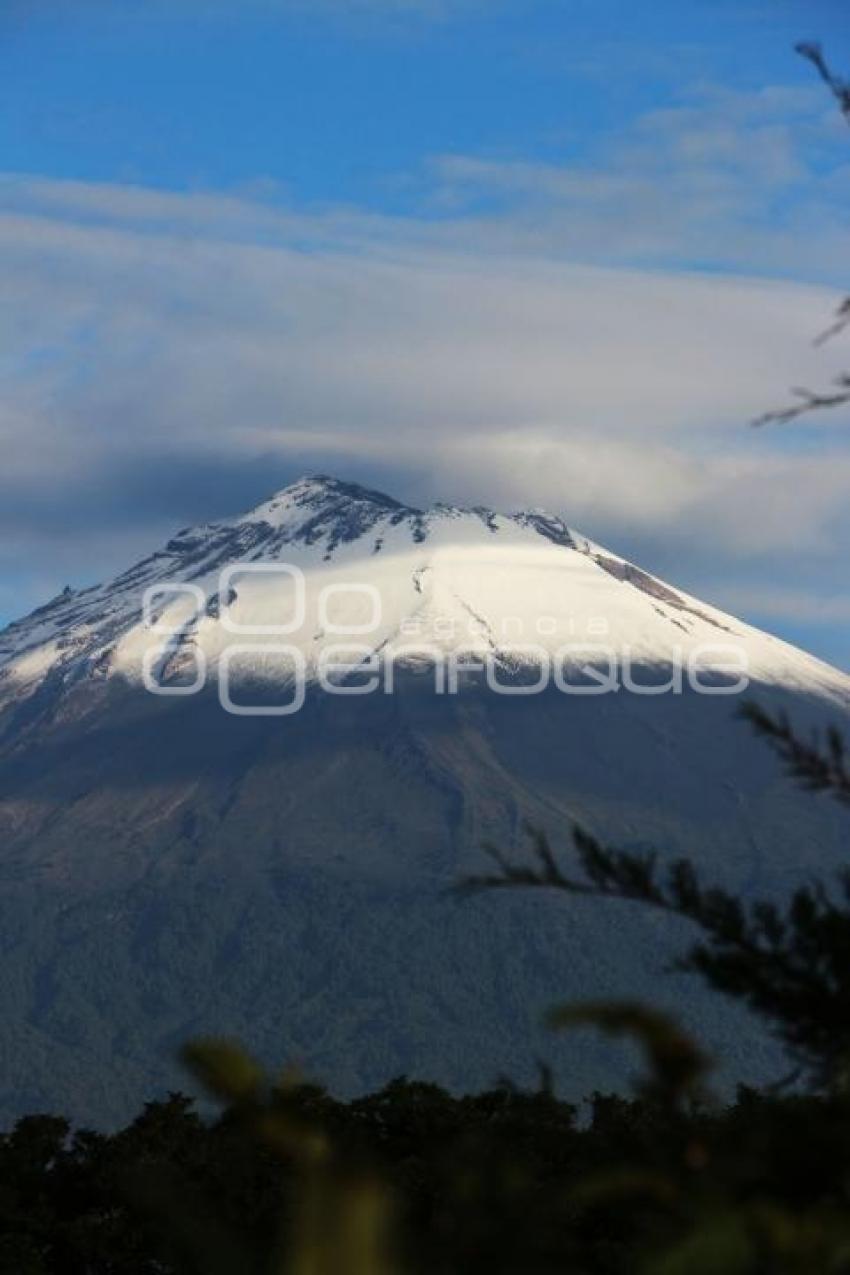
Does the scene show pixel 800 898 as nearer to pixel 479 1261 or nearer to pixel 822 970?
pixel 822 970

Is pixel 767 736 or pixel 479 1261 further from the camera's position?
pixel 767 736

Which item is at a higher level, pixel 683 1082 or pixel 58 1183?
pixel 58 1183

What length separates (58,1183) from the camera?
5062 cm

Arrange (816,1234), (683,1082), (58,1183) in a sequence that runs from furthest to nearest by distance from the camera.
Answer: (58,1183) → (683,1082) → (816,1234)

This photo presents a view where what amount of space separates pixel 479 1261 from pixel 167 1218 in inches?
31.2

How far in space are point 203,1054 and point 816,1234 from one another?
5.12ft

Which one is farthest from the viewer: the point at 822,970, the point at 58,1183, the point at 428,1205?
the point at 58,1183

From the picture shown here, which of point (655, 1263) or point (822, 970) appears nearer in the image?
point (655, 1263)

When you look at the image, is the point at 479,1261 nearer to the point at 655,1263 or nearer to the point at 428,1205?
the point at 655,1263

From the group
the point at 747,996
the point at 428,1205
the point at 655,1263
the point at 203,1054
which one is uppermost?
the point at 428,1205

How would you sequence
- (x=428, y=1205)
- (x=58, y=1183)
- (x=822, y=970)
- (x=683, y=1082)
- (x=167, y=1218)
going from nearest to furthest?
(x=167, y=1218)
(x=683, y=1082)
(x=822, y=970)
(x=428, y=1205)
(x=58, y=1183)

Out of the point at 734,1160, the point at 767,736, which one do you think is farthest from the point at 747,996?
the point at 734,1160

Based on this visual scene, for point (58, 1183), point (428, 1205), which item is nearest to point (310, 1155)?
point (428, 1205)

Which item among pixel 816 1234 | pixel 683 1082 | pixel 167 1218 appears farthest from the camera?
pixel 683 1082
